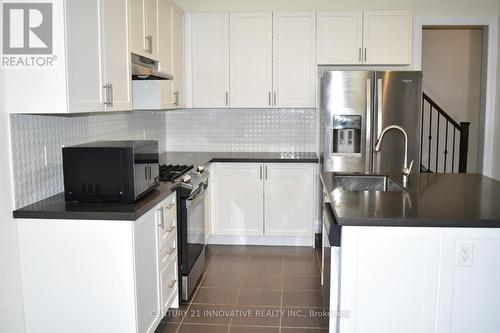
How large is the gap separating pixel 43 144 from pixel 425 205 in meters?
2.14

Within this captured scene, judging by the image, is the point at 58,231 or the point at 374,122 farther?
the point at 374,122

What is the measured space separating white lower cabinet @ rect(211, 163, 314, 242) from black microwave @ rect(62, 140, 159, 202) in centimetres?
220

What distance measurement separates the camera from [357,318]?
2359 mm

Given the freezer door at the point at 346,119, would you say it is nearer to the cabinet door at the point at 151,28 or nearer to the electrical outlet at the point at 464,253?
the cabinet door at the point at 151,28

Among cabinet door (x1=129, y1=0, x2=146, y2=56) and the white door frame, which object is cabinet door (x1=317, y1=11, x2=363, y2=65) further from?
cabinet door (x1=129, y1=0, x2=146, y2=56)

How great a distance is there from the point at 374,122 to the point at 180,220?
209 centimetres

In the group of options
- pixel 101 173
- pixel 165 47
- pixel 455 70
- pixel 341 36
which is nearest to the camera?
pixel 101 173

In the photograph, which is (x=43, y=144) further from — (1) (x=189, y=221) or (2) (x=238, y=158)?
(2) (x=238, y=158)

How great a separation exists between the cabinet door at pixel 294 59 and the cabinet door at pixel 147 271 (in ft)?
8.21

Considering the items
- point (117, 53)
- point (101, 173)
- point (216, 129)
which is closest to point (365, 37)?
point (216, 129)

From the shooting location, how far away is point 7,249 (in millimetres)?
2455

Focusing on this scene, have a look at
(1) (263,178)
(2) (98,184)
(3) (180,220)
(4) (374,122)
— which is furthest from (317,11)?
(2) (98,184)

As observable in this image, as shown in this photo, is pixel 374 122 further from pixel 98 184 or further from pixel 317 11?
pixel 98 184

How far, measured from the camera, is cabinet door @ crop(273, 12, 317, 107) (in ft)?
16.1
